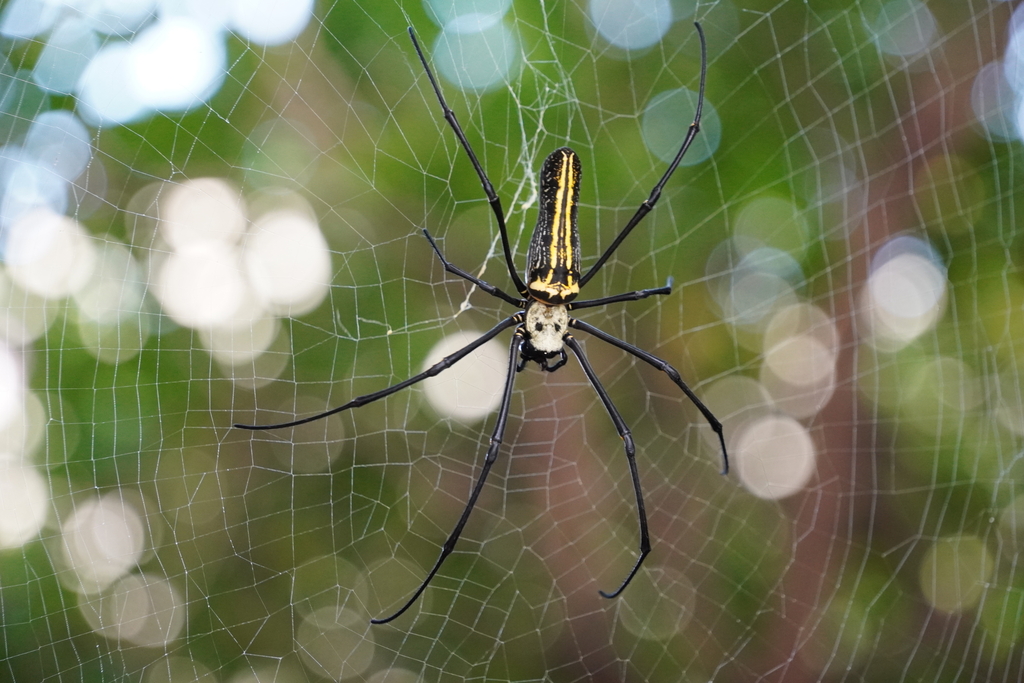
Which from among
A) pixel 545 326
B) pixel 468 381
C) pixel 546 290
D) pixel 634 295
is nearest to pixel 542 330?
pixel 545 326

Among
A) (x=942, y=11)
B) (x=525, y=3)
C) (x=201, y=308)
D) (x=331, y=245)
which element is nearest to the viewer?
(x=525, y=3)

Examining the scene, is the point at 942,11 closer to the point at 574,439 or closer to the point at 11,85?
the point at 574,439

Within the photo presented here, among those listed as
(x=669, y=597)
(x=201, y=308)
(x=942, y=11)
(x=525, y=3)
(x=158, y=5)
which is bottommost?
(x=669, y=597)

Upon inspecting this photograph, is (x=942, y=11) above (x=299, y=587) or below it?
above

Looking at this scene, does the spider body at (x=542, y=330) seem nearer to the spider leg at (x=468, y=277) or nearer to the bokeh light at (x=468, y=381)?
the spider leg at (x=468, y=277)

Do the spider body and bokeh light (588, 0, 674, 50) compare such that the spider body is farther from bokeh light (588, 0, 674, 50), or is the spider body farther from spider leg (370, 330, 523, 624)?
bokeh light (588, 0, 674, 50)

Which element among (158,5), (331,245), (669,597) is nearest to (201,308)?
(331,245)
